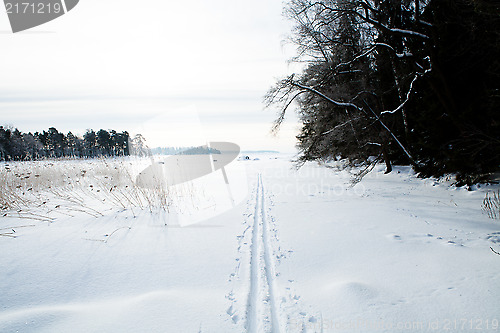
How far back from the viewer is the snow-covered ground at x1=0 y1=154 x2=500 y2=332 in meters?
2.29

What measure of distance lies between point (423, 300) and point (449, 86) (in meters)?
8.09

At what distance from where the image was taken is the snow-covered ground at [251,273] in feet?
7.50

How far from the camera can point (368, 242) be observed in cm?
428

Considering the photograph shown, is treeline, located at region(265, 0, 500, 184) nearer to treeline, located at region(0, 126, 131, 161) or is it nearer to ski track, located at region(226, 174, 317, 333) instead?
ski track, located at region(226, 174, 317, 333)

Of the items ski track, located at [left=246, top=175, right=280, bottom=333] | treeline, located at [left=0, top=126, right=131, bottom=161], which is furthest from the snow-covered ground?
treeline, located at [left=0, top=126, right=131, bottom=161]

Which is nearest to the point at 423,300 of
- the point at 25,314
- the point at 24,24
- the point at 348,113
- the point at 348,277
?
the point at 348,277

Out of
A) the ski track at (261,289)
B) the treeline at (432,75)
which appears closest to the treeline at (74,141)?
the treeline at (432,75)

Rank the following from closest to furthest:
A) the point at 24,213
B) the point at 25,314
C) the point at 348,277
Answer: the point at 25,314
the point at 348,277
the point at 24,213

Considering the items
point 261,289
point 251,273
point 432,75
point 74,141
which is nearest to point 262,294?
point 261,289

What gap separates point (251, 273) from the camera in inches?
130

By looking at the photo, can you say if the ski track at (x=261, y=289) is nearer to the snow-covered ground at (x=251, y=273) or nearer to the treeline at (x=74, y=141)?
the snow-covered ground at (x=251, y=273)

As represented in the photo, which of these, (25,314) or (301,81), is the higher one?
(301,81)

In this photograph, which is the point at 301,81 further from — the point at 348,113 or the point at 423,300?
the point at 423,300

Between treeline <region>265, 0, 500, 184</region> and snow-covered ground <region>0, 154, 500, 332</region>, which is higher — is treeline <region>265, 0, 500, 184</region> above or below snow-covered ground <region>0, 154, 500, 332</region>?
above
